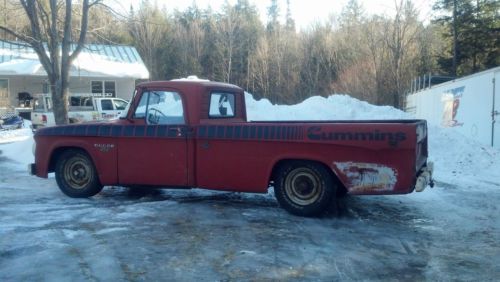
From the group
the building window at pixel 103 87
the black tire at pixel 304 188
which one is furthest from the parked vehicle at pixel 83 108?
the black tire at pixel 304 188

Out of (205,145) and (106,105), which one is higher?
(106,105)

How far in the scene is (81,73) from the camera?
33.0 metres

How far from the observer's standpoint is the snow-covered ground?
5.13m

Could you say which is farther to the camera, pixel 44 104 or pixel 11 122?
pixel 11 122

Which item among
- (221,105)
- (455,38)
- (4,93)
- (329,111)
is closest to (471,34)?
(455,38)

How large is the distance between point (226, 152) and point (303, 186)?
1.18 metres

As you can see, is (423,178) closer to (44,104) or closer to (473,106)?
(473,106)

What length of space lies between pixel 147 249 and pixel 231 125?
247 cm

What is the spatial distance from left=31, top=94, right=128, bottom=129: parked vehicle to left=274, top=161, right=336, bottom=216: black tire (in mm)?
17561

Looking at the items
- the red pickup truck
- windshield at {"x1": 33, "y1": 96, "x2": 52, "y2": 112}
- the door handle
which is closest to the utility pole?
windshield at {"x1": 33, "y1": 96, "x2": 52, "y2": 112}

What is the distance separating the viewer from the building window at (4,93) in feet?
104

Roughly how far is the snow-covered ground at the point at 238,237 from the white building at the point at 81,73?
78.3 ft

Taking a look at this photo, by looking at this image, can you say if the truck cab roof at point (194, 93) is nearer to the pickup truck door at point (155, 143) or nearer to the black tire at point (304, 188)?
the pickup truck door at point (155, 143)

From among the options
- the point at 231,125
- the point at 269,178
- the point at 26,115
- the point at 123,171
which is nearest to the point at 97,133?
the point at 123,171
